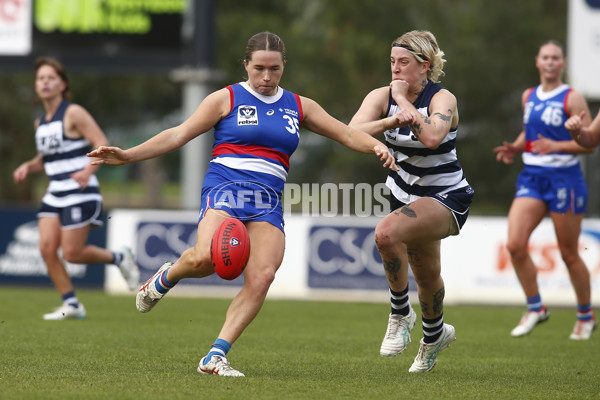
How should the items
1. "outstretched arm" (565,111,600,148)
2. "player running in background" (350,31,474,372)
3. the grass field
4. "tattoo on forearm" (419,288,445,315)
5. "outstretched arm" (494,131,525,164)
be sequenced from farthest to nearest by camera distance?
"outstretched arm" (494,131,525,164) → "outstretched arm" (565,111,600,148) → "tattoo on forearm" (419,288,445,315) → "player running in background" (350,31,474,372) → the grass field

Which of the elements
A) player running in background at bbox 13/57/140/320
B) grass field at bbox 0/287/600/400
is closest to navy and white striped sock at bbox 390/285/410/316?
grass field at bbox 0/287/600/400

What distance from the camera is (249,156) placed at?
5.88 metres

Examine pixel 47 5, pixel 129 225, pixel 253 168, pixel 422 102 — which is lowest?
pixel 129 225

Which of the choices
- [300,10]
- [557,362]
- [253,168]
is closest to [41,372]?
[253,168]

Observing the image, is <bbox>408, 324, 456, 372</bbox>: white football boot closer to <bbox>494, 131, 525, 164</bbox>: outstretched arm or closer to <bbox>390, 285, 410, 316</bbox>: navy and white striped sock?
<bbox>390, 285, 410, 316</bbox>: navy and white striped sock

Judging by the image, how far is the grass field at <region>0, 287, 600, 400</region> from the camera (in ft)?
17.5

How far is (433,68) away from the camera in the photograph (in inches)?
244

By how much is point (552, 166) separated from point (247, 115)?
12.6 ft

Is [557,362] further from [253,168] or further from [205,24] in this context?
[205,24]

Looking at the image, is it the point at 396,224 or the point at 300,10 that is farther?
the point at 300,10

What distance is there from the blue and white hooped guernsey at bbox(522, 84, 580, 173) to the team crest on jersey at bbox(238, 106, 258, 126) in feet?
12.2

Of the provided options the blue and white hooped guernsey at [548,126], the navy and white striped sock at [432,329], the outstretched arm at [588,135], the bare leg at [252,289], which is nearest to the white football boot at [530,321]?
the blue and white hooped guernsey at [548,126]

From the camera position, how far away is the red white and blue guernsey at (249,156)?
5867 millimetres

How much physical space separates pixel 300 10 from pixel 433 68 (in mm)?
22306
